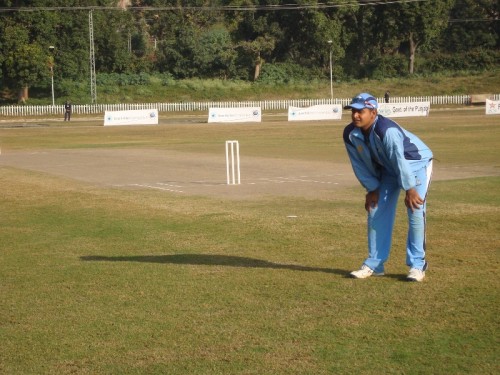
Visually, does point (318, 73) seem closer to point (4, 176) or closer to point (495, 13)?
point (495, 13)

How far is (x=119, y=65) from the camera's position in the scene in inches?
3858

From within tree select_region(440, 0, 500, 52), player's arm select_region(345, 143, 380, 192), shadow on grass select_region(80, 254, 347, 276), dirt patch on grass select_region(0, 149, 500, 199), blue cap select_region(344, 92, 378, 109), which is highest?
tree select_region(440, 0, 500, 52)

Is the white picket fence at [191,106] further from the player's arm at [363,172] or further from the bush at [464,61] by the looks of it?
the player's arm at [363,172]

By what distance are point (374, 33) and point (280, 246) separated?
90407 mm

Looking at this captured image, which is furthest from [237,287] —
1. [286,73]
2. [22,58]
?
[286,73]

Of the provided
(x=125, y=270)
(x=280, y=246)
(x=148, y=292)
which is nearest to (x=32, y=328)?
(x=148, y=292)

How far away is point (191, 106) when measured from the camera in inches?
3369

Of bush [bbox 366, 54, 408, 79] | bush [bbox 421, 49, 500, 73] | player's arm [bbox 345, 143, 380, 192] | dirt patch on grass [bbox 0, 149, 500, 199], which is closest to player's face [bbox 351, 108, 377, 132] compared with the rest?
player's arm [bbox 345, 143, 380, 192]

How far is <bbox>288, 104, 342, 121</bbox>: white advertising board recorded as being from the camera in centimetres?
6562

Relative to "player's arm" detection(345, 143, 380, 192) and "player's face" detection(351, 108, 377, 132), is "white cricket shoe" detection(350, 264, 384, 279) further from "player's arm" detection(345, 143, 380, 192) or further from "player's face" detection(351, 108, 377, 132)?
"player's face" detection(351, 108, 377, 132)

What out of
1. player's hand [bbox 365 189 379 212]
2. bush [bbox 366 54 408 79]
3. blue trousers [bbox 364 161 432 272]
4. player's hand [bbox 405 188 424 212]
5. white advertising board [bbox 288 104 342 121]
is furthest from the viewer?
bush [bbox 366 54 408 79]

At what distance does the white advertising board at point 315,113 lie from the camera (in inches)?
2584

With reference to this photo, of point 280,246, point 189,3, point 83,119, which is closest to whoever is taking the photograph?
point 280,246

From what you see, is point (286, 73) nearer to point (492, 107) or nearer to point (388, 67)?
point (388, 67)
